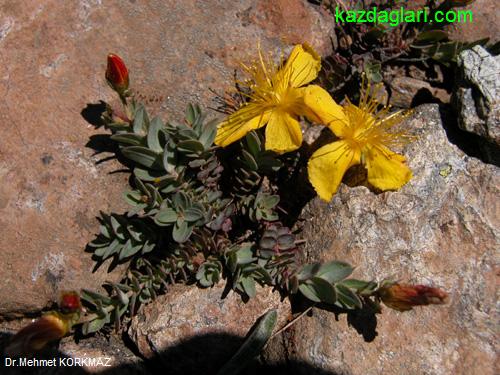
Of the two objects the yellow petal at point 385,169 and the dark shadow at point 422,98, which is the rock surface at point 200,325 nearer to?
the yellow petal at point 385,169

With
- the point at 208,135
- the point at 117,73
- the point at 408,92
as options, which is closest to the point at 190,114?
the point at 208,135

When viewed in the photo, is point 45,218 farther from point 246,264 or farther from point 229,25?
point 229,25

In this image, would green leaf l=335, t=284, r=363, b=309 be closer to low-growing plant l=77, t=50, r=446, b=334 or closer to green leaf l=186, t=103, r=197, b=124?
low-growing plant l=77, t=50, r=446, b=334

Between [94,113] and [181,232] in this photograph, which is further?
[94,113]

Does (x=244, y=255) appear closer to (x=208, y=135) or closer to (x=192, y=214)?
(x=192, y=214)

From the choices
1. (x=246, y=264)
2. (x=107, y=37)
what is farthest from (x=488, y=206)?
(x=107, y=37)
